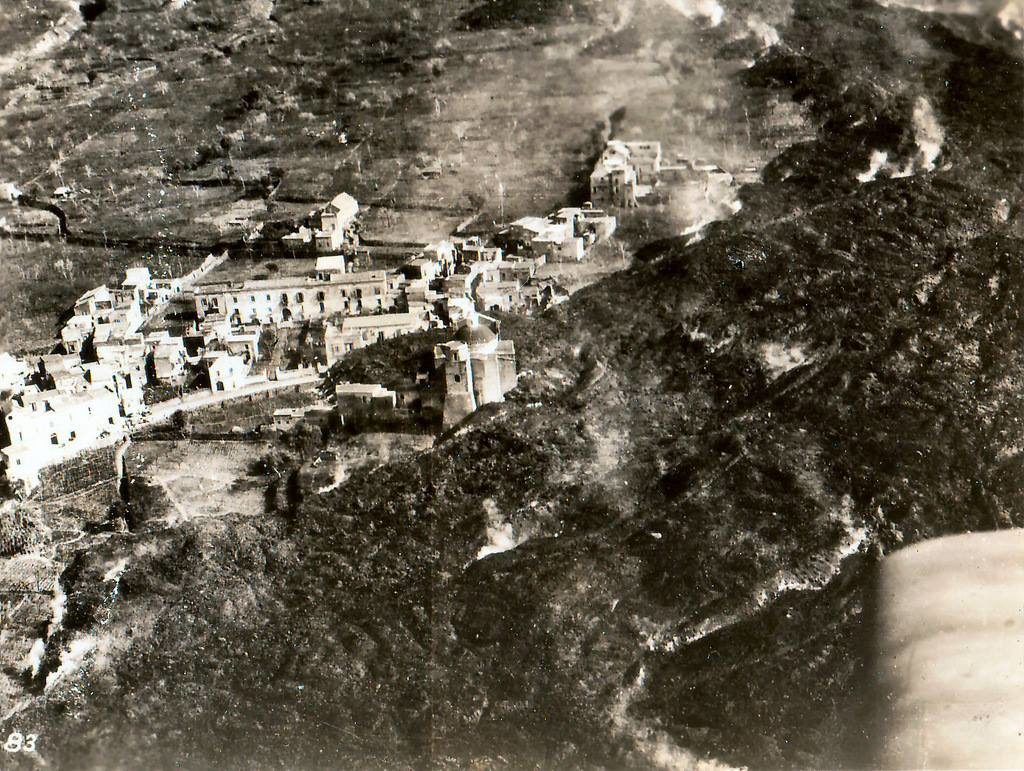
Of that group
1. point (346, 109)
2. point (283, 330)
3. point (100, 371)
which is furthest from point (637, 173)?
point (100, 371)

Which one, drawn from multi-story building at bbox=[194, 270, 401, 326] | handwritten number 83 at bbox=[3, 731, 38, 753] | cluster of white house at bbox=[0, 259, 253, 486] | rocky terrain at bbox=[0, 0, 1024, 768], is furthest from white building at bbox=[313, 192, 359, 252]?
handwritten number 83 at bbox=[3, 731, 38, 753]

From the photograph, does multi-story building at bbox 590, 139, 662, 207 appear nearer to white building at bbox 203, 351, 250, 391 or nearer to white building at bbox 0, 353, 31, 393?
white building at bbox 203, 351, 250, 391

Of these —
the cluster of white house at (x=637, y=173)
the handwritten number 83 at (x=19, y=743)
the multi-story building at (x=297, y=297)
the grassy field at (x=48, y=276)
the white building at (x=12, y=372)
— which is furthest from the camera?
the cluster of white house at (x=637, y=173)

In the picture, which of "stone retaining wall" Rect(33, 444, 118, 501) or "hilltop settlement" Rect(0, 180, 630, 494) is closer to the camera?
"stone retaining wall" Rect(33, 444, 118, 501)

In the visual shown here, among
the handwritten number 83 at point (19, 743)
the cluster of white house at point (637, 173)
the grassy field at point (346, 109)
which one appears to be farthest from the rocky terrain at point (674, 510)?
Result: the cluster of white house at point (637, 173)

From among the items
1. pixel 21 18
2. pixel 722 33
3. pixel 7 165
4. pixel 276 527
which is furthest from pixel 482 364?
pixel 21 18

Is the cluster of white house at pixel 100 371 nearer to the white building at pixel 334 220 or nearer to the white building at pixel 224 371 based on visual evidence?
the white building at pixel 224 371

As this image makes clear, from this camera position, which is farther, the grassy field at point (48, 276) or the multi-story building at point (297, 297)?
the multi-story building at point (297, 297)

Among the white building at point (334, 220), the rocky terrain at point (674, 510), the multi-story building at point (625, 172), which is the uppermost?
the multi-story building at point (625, 172)
